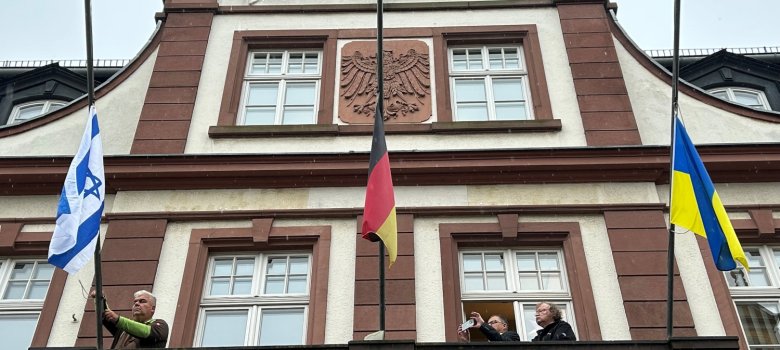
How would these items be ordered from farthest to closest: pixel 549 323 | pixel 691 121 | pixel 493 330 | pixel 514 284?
pixel 691 121, pixel 514 284, pixel 549 323, pixel 493 330

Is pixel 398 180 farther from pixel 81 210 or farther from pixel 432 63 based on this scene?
pixel 81 210

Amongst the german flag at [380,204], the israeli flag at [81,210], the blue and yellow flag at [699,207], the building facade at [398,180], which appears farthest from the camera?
the building facade at [398,180]

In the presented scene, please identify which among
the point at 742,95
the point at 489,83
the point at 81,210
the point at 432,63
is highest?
the point at 742,95

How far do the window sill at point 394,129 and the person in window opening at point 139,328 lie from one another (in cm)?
432

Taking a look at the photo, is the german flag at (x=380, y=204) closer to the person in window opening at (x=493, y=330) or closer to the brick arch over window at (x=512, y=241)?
the person in window opening at (x=493, y=330)

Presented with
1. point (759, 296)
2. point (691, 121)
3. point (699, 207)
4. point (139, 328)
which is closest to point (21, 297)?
point (139, 328)

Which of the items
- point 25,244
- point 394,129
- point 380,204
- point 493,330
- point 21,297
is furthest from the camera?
point 394,129

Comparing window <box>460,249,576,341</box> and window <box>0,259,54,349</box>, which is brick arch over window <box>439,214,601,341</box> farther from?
window <box>0,259,54,349</box>

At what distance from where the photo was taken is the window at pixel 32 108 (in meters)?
16.0

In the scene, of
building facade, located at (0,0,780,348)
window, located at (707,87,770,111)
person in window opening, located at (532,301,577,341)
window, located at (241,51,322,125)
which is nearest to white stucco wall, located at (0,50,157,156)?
building facade, located at (0,0,780,348)

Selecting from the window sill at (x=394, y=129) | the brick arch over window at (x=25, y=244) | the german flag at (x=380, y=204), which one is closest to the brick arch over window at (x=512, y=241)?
the window sill at (x=394, y=129)

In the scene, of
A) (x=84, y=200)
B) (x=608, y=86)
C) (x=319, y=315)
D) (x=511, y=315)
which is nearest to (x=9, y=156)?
Answer: (x=84, y=200)

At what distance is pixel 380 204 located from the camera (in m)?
10.2

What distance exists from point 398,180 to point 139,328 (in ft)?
15.1
